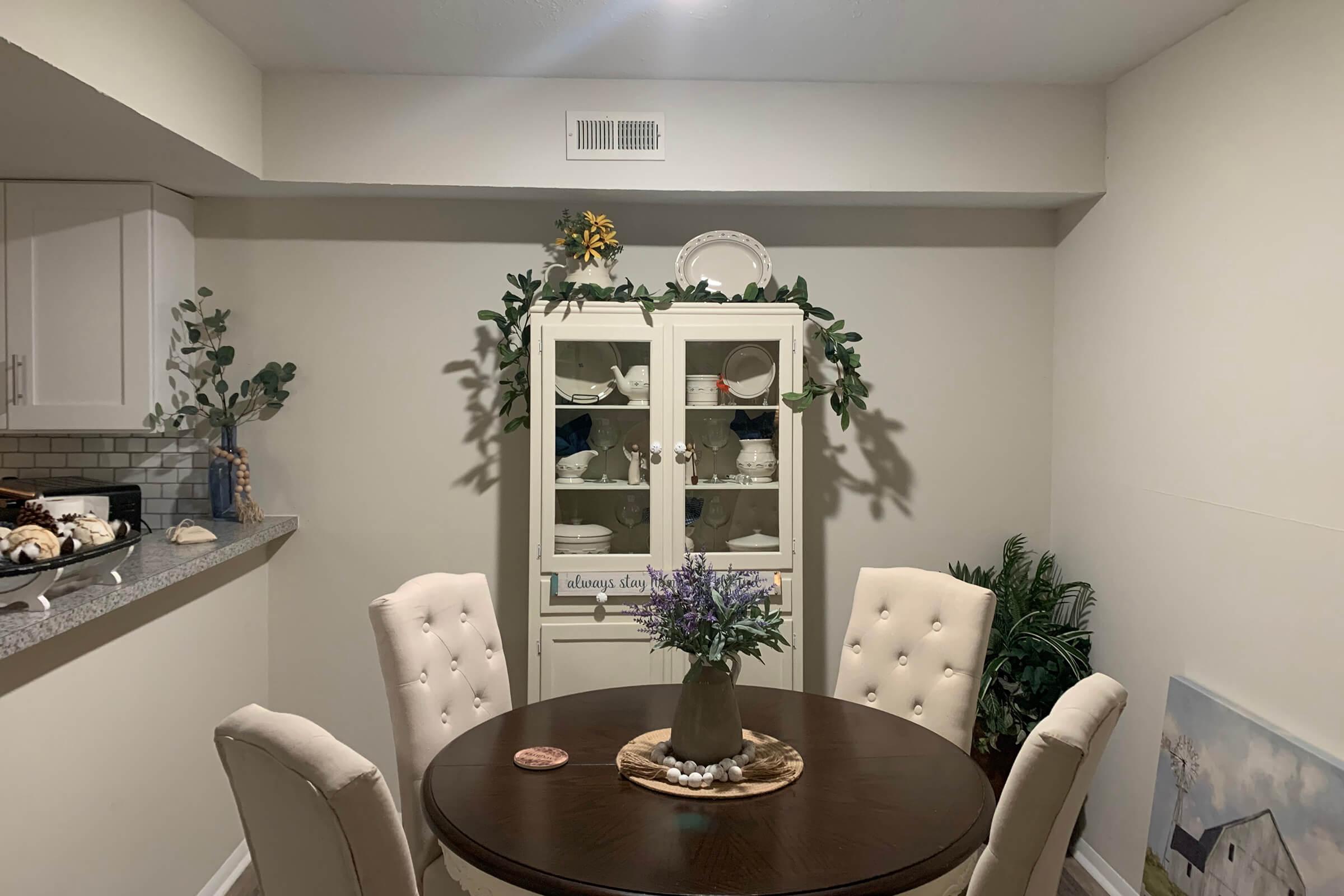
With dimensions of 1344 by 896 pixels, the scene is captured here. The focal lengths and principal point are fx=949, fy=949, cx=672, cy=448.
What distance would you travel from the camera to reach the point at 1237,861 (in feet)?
7.79

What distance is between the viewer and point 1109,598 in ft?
10.3

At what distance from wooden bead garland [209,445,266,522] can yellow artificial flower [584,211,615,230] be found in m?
1.44

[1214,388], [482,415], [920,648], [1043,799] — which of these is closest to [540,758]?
[1043,799]

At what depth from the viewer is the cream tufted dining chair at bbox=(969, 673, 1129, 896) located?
1.48 meters

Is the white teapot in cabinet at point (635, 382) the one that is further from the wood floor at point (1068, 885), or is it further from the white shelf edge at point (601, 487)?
the wood floor at point (1068, 885)

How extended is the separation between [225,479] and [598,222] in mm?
1555

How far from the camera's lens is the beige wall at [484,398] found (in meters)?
3.42

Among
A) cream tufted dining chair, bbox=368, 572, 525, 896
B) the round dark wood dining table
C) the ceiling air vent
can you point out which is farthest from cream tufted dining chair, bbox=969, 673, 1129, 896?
the ceiling air vent

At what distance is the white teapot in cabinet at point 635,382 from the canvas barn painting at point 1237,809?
5.95 ft

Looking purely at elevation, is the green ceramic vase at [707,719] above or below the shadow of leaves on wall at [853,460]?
below

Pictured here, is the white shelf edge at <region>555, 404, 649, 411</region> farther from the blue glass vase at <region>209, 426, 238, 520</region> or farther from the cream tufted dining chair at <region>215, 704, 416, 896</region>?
the cream tufted dining chair at <region>215, 704, 416, 896</region>

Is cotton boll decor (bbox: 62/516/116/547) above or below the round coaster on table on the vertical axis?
above

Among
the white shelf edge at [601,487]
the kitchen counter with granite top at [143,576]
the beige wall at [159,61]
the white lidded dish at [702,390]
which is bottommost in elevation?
the kitchen counter with granite top at [143,576]

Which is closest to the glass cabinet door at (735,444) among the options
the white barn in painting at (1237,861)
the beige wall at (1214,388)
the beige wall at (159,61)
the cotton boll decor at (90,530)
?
the beige wall at (1214,388)
